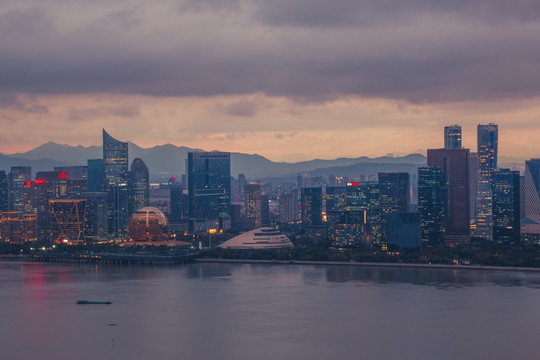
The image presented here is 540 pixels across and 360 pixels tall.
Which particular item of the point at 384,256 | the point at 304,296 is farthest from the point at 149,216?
the point at 304,296

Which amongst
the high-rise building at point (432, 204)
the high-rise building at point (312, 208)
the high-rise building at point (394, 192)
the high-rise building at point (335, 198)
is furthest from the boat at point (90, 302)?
the high-rise building at point (312, 208)

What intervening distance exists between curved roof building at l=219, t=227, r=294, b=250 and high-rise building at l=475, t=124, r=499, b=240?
27792mm

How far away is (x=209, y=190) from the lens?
163m

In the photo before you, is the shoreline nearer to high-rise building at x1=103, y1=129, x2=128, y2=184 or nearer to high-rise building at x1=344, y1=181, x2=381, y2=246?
high-rise building at x1=344, y1=181, x2=381, y2=246

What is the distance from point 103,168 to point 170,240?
2403 inches

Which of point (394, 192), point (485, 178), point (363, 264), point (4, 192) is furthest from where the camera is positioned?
point (4, 192)

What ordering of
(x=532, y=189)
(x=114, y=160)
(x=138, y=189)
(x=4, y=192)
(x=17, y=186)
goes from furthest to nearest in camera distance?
(x=114, y=160)
(x=17, y=186)
(x=138, y=189)
(x=4, y=192)
(x=532, y=189)

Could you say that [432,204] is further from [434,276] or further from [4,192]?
[4,192]

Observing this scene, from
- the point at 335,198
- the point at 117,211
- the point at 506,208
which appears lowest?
the point at 117,211

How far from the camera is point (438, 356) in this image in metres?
44.0

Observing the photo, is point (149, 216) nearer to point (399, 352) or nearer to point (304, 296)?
point (304, 296)

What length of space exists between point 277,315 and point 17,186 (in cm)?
11410

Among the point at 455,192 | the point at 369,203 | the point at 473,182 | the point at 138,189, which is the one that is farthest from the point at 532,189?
the point at 138,189

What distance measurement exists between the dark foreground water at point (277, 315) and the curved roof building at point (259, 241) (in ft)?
74.6
